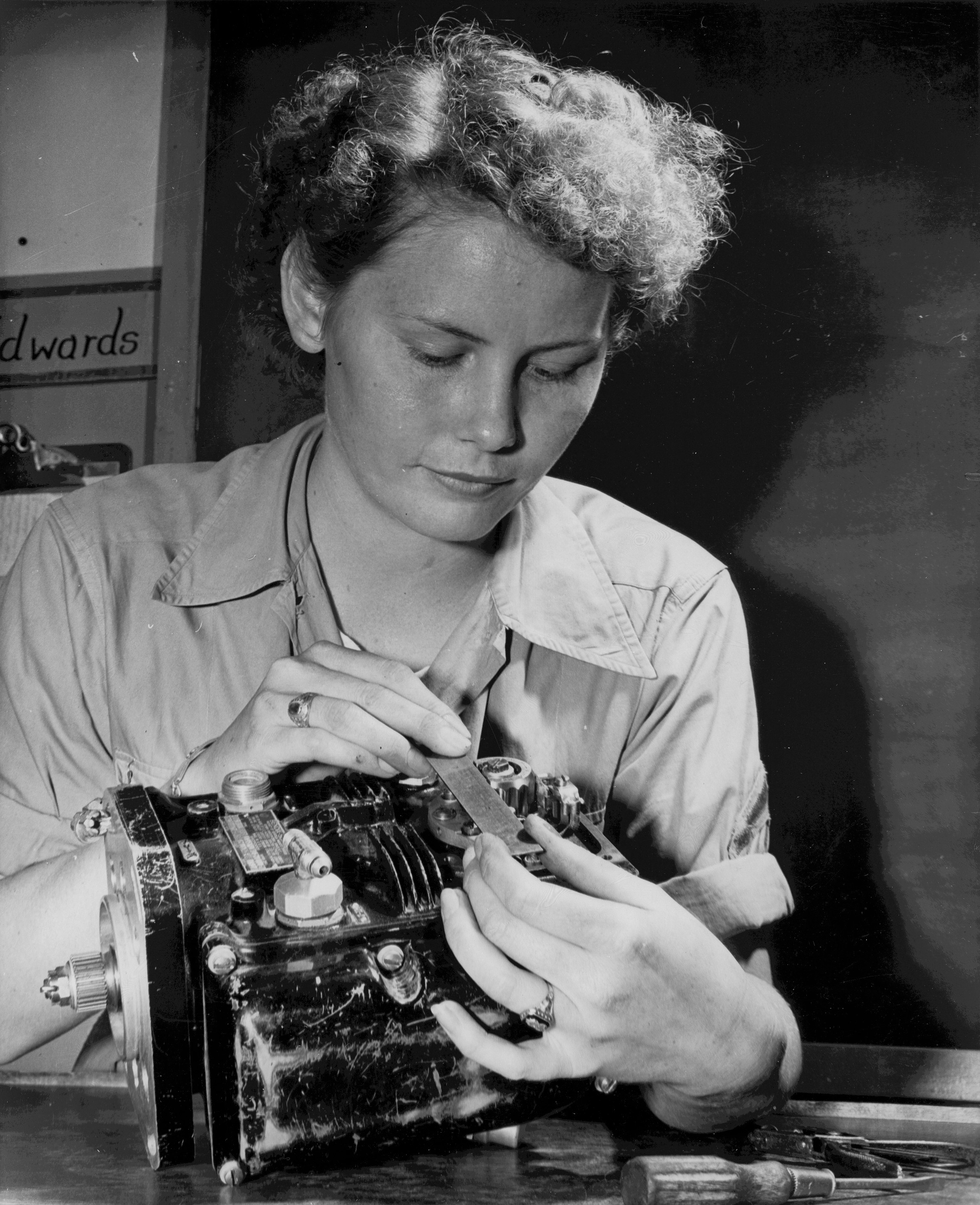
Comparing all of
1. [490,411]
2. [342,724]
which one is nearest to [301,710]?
[342,724]

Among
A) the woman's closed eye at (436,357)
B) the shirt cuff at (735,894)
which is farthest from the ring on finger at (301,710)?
the shirt cuff at (735,894)

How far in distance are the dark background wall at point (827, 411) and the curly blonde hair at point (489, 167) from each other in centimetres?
4

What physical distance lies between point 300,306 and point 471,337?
0.26m

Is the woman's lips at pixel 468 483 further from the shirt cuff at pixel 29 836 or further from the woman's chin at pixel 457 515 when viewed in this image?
the shirt cuff at pixel 29 836

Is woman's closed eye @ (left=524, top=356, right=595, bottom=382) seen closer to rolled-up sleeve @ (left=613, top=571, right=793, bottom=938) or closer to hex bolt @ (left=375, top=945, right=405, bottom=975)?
rolled-up sleeve @ (left=613, top=571, right=793, bottom=938)

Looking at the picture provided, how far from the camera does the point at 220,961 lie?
0.75m

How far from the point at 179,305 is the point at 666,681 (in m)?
0.73

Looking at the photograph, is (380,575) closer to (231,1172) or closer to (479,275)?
(479,275)

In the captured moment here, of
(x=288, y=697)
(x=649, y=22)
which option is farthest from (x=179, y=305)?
(x=649, y=22)

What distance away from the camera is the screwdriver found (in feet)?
2.86

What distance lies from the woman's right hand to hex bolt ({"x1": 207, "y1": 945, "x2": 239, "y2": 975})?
0.86 ft

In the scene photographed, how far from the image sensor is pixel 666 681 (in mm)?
1259

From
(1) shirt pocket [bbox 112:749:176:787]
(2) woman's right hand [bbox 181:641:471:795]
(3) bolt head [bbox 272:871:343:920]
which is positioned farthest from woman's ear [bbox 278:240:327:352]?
(3) bolt head [bbox 272:871:343:920]

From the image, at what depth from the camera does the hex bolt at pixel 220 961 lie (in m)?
0.75
